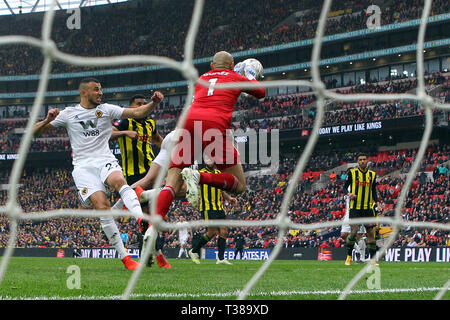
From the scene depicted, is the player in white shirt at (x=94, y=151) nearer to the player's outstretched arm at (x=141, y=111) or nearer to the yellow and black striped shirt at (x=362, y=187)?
the player's outstretched arm at (x=141, y=111)

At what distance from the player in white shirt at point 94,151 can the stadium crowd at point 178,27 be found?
3037cm

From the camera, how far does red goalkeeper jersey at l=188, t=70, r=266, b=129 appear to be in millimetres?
5020

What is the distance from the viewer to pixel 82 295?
12.5 ft

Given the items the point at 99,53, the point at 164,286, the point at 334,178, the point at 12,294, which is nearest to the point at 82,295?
the point at 12,294

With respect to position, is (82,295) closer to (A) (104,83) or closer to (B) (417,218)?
(B) (417,218)

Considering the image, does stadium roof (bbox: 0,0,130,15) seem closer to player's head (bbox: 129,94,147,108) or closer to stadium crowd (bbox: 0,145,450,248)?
stadium crowd (bbox: 0,145,450,248)

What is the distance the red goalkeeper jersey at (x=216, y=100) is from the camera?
16.5ft

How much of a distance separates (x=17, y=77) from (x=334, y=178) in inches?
1097

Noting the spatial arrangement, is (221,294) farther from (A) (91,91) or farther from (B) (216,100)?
(A) (91,91)

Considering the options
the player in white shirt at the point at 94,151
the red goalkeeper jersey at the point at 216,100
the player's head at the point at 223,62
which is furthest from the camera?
the player in white shirt at the point at 94,151

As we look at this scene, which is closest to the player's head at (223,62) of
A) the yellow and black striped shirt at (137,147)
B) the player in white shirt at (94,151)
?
the player in white shirt at (94,151)

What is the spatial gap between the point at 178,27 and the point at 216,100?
39.4 metres

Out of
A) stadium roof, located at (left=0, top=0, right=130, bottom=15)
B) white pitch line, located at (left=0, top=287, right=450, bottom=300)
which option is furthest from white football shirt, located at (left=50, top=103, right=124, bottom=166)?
stadium roof, located at (left=0, top=0, right=130, bottom=15)

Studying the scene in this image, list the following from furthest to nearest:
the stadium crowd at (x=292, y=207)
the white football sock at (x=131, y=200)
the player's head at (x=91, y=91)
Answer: the stadium crowd at (x=292, y=207)
the player's head at (x=91, y=91)
the white football sock at (x=131, y=200)
